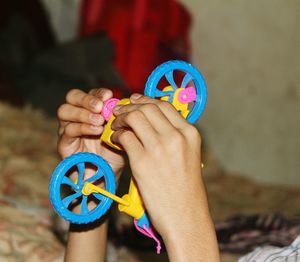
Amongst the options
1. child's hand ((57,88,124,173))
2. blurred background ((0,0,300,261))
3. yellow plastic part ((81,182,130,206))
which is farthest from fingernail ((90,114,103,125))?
blurred background ((0,0,300,261))

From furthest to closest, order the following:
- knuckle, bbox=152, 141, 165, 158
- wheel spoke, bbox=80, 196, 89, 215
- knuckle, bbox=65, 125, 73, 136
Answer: knuckle, bbox=65, 125, 73, 136
wheel spoke, bbox=80, 196, 89, 215
knuckle, bbox=152, 141, 165, 158

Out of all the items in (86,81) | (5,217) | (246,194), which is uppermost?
(86,81)

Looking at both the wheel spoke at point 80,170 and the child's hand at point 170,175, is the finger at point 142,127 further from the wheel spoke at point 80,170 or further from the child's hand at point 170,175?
the wheel spoke at point 80,170

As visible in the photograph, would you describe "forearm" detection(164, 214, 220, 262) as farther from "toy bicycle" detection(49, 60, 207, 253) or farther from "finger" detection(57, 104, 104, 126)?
"finger" detection(57, 104, 104, 126)

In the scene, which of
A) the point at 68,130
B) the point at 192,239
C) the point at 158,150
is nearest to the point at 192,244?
the point at 192,239

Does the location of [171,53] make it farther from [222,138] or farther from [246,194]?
[246,194]

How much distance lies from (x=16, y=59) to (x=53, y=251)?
1425 millimetres

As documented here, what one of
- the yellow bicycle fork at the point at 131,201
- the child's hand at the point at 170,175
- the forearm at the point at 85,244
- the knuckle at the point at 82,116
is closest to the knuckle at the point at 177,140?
the child's hand at the point at 170,175

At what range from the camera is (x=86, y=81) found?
2125 millimetres

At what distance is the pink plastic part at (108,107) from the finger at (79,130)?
3 centimetres

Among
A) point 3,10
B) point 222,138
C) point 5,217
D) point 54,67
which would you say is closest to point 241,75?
point 222,138

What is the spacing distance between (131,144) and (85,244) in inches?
12.2

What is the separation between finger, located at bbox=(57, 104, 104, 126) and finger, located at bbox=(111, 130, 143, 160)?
0.13 m

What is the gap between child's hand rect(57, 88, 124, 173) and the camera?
83cm
